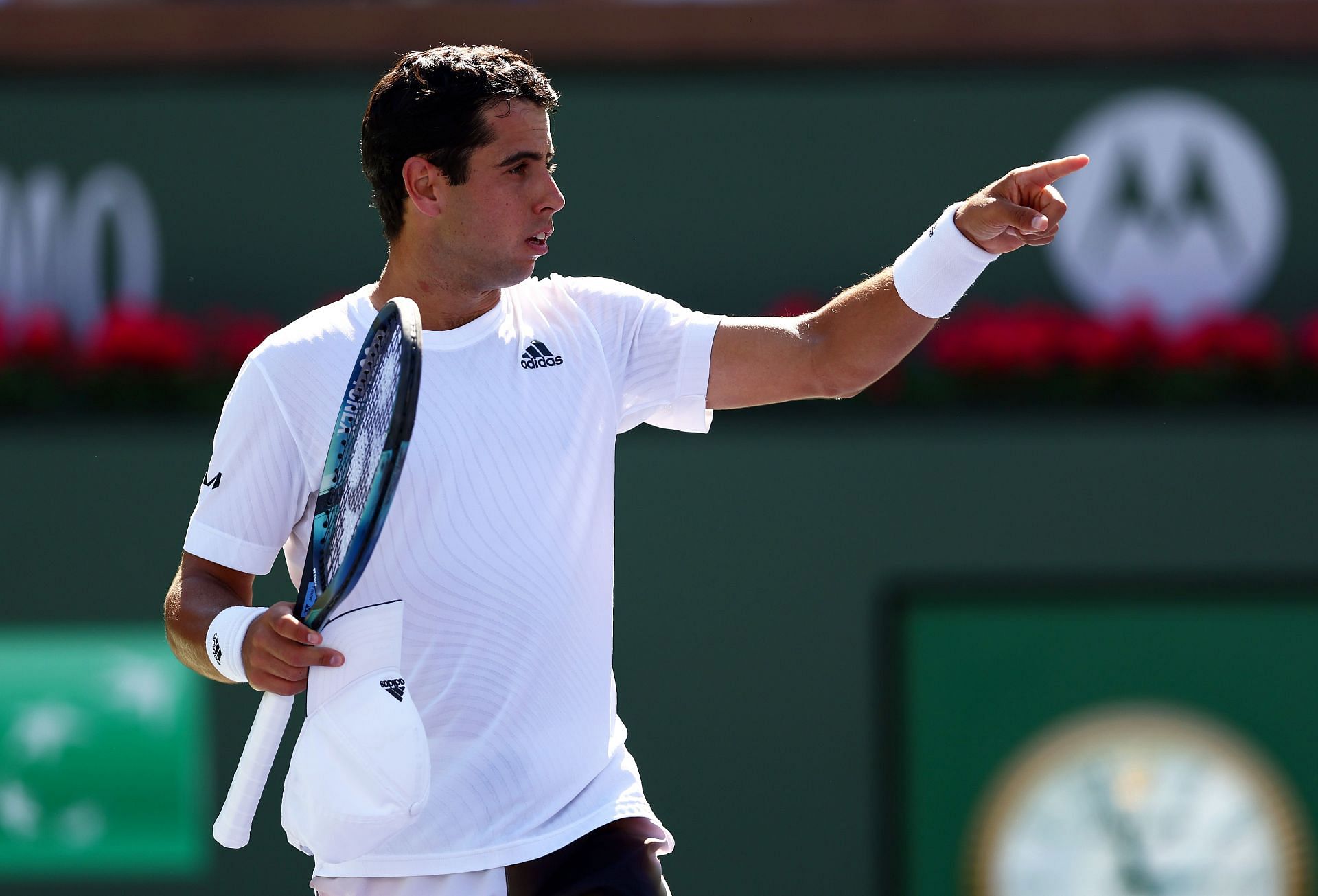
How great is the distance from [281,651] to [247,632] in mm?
71

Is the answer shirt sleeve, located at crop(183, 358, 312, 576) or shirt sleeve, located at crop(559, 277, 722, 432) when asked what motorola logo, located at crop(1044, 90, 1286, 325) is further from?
shirt sleeve, located at crop(183, 358, 312, 576)

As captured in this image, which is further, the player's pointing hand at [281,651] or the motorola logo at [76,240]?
the motorola logo at [76,240]

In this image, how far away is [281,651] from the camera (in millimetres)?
2576

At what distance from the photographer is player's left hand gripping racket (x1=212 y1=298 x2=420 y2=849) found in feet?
8.32

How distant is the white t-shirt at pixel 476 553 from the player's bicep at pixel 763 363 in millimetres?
241

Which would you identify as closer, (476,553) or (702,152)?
(476,553)

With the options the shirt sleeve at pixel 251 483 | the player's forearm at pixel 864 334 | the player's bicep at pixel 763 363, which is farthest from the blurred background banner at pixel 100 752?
the player's forearm at pixel 864 334

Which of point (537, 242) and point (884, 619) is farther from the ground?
point (537, 242)

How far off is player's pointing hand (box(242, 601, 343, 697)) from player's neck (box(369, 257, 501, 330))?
51 cm

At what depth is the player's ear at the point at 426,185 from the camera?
2.87 meters

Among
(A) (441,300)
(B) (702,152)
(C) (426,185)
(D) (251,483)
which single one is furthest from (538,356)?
(B) (702,152)

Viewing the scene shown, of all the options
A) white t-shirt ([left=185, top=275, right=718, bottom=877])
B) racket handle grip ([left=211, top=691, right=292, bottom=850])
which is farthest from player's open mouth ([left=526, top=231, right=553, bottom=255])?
racket handle grip ([left=211, top=691, right=292, bottom=850])

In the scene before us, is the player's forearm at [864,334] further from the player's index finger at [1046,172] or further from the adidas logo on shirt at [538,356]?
the adidas logo on shirt at [538,356]

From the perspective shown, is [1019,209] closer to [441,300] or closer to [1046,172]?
[1046,172]
